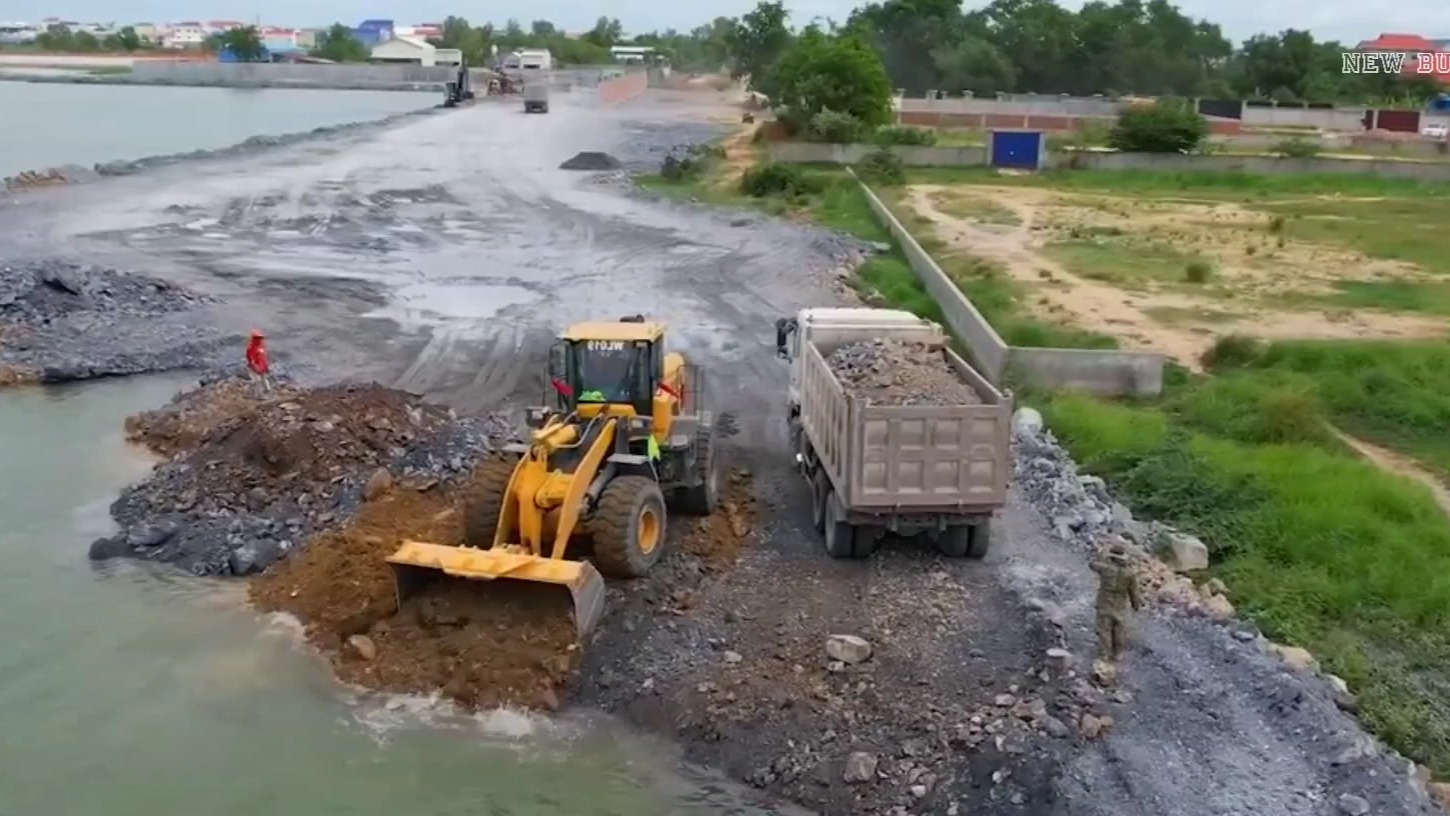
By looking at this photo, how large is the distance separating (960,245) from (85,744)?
1032 inches

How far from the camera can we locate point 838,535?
535 inches

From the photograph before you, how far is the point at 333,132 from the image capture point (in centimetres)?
7062

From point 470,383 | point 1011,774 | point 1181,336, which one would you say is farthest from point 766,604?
point 1181,336

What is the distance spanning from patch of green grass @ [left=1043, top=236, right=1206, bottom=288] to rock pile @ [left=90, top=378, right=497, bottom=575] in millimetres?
16390

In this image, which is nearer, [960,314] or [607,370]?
[607,370]

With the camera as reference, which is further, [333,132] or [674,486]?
[333,132]

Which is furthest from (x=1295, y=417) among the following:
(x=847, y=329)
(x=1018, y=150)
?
(x=1018, y=150)

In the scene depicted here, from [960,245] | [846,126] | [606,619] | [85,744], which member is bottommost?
[85,744]

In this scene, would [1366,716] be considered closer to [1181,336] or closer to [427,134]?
[1181,336]

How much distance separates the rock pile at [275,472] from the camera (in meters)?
15.0

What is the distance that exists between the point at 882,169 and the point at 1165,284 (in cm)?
2067

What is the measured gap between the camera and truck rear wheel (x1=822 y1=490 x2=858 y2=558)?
13.5 m

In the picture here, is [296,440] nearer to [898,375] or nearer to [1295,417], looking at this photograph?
[898,375]

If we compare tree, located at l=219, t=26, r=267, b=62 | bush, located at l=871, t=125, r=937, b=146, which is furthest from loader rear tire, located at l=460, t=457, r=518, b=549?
tree, located at l=219, t=26, r=267, b=62
